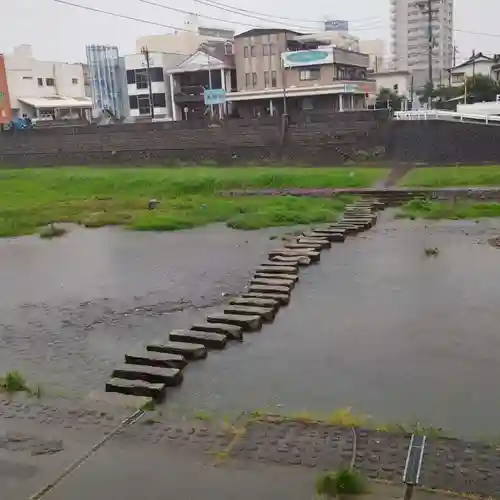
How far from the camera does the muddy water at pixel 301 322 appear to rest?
6828mm

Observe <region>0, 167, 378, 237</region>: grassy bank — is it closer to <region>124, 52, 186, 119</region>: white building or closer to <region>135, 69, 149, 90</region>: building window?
<region>124, 52, 186, 119</region>: white building

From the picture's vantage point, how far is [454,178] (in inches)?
911

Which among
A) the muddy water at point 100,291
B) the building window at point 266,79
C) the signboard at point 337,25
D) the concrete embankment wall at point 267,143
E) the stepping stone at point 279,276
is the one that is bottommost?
the muddy water at point 100,291

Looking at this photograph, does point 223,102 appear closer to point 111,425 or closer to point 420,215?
point 420,215

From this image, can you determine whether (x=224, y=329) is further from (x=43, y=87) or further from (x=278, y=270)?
(x=43, y=87)

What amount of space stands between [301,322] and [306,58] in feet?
133

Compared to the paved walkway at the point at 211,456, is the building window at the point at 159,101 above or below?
above

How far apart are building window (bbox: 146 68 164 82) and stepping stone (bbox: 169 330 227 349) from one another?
157ft

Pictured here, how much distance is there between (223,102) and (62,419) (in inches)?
1751

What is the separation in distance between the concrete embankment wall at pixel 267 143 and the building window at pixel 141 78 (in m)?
16.6

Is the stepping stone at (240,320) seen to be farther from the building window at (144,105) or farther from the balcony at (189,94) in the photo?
the building window at (144,105)

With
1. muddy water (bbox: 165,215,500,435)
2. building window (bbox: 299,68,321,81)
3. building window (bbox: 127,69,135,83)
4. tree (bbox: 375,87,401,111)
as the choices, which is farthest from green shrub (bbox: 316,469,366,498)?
building window (bbox: 127,69,135,83)

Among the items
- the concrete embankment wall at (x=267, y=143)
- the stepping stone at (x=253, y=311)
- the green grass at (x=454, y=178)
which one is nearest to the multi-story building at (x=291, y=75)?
the concrete embankment wall at (x=267, y=143)

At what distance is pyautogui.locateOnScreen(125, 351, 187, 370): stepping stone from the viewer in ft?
24.8
